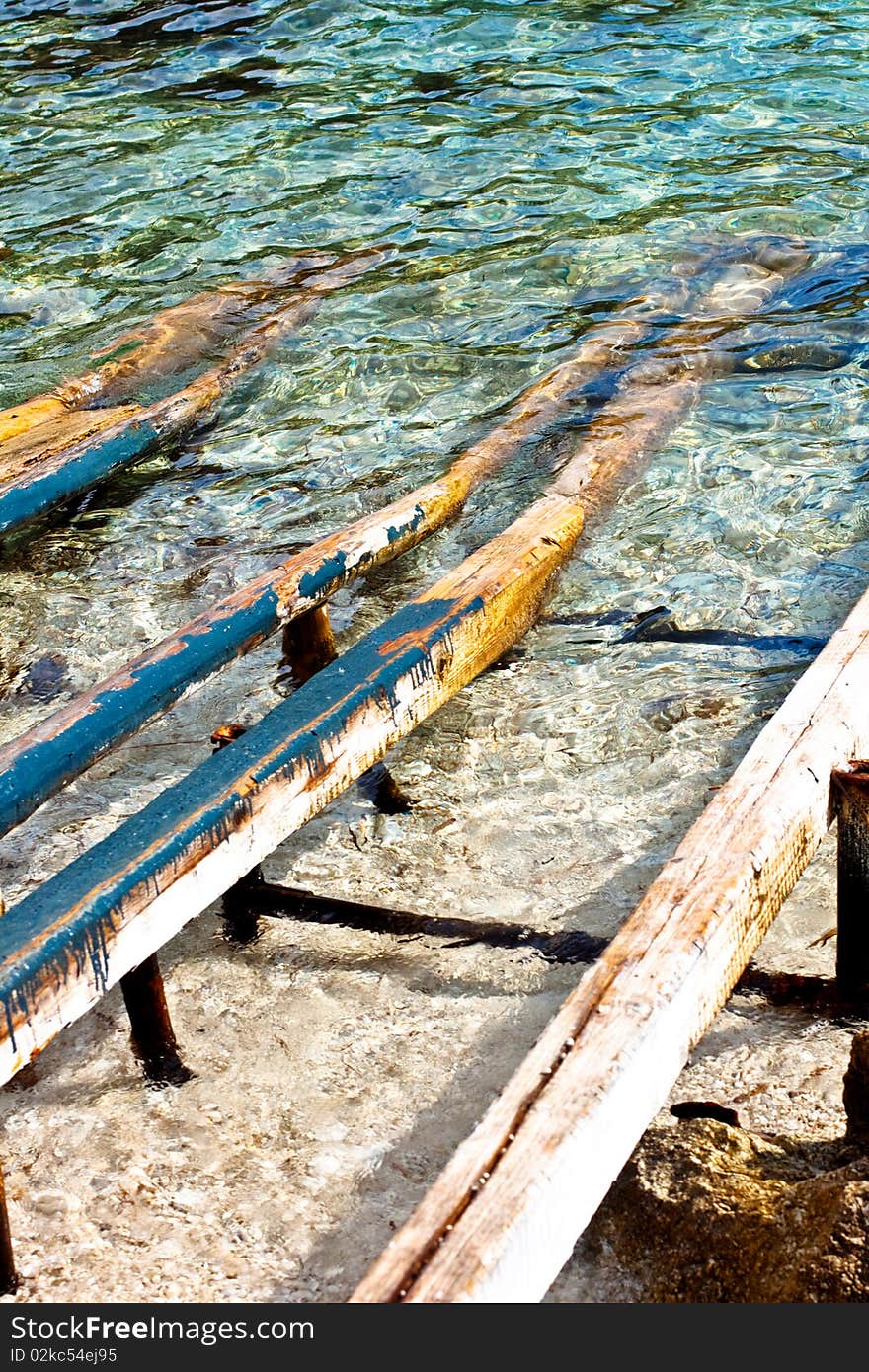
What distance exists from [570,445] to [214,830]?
3322 millimetres

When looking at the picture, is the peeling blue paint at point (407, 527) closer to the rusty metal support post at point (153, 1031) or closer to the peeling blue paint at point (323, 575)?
the peeling blue paint at point (323, 575)

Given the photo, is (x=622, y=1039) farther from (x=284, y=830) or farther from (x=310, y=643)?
(x=310, y=643)

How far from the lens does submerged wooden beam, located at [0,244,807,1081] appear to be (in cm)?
220

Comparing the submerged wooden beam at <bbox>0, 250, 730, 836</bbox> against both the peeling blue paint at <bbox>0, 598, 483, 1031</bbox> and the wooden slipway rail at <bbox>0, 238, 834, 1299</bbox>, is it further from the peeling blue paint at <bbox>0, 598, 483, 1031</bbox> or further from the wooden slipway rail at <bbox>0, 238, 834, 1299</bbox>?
the peeling blue paint at <bbox>0, 598, 483, 1031</bbox>

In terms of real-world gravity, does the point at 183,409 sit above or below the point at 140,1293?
above

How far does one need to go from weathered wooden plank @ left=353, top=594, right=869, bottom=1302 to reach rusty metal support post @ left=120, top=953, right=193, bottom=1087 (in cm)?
101

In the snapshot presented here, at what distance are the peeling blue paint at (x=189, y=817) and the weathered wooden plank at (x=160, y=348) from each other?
8.26ft

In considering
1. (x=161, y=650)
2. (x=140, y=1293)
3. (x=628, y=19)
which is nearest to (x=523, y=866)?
(x=161, y=650)

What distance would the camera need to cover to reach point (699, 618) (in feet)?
14.9

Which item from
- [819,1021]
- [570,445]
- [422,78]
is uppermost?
[422,78]

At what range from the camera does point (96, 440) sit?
5145 millimetres

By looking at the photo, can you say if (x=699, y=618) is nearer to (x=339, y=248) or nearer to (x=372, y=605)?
(x=372, y=605)

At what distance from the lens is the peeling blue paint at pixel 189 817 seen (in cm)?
220

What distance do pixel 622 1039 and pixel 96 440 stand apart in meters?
3.79
